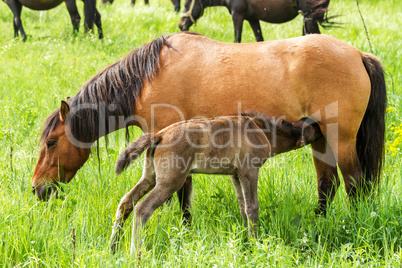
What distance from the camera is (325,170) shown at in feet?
15.3

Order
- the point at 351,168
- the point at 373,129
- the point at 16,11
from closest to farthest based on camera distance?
the point at 351,168
the point at 373,129
the point at 16,11

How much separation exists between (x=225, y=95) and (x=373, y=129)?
140 cm

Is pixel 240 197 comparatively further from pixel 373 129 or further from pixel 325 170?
pixel 373 129

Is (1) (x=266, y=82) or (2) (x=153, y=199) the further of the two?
(1) (x=266, y=82)

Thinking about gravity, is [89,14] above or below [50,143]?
above

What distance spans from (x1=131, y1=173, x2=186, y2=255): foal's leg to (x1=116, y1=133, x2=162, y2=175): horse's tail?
248 millimetres

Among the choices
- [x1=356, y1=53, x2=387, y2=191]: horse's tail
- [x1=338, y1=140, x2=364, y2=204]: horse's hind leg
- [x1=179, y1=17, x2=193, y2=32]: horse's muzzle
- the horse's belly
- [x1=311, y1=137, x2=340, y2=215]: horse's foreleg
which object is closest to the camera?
[x1=338, y1=140, x2=364, y2=204]: horse's hind leg

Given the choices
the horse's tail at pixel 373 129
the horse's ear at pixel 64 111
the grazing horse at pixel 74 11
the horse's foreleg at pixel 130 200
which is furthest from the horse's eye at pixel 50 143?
the grazing horse at pixel 74 11

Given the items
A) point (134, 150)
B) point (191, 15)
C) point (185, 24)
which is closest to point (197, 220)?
point (134, 150)

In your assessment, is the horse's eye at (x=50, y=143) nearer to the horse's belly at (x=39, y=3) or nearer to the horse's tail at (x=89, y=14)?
the horse's tail at (x=89, y=14)

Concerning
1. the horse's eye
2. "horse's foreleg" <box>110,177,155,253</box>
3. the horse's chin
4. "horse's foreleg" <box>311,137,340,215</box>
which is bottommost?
Result: "horse's foreleg" <box>311,137,340,215</box>

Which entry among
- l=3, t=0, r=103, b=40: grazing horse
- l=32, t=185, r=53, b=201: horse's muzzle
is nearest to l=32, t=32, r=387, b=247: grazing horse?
l=32, t=185, r=53, b=201: horse's muzzle

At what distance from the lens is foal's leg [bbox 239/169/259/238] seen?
3.82 meters

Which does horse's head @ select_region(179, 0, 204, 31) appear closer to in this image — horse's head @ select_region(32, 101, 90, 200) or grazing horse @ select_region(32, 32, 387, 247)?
grazing horse @ select_region(32, 32, 387, 247)
